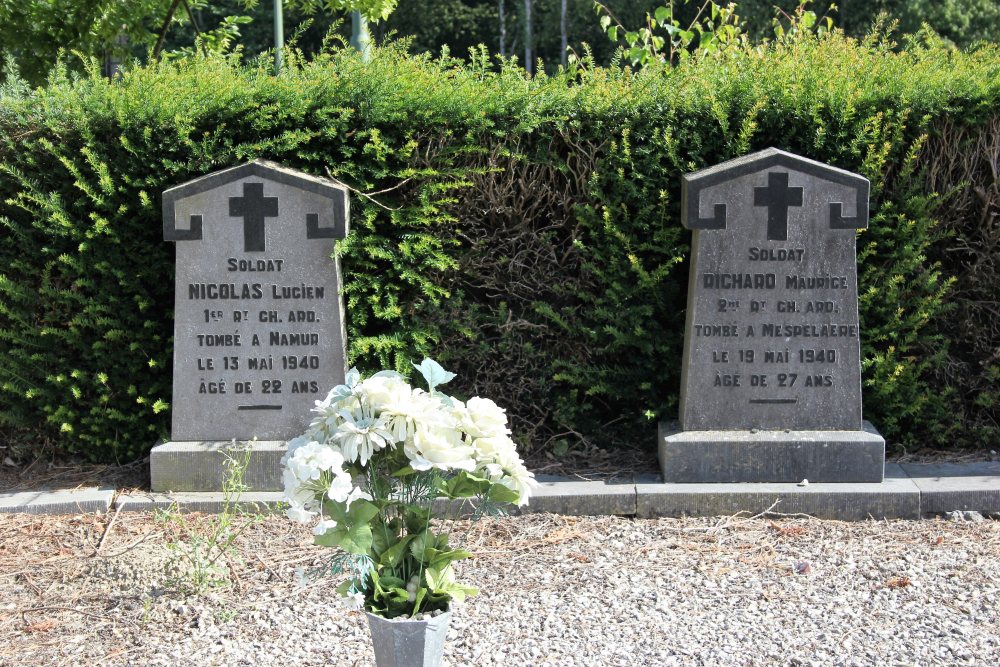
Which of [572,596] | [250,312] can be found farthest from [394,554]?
[250,312]

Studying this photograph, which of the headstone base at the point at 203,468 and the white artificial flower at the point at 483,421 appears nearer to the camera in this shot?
the white artificial flower at the point at 483,421

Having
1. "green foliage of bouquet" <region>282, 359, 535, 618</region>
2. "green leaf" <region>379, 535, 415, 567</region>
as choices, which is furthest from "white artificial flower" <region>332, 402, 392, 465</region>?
"green leaf" <region>379, 535, 415, 567</region>

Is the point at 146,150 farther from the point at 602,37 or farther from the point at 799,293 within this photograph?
the point at 602,37

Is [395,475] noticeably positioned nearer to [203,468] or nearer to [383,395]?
[383,395]

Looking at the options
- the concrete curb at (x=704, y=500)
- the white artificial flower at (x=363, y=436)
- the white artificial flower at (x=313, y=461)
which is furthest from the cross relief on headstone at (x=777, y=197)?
the white artificial flower at (x=313, y=461)

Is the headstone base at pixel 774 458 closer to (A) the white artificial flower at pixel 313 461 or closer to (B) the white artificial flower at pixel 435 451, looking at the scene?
(B) the white artificial flower at pixel 435 451

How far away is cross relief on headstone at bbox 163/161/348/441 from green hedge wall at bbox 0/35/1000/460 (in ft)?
0.74

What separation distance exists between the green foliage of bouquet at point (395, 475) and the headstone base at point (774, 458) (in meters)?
2.28

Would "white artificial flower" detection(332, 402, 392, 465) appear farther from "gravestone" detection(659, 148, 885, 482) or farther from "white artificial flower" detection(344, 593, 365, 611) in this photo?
"gravestone" detection(659, 148, 885, 482)

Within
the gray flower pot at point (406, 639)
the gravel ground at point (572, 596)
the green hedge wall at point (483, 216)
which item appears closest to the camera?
the gray flower pot at point (406, 639)

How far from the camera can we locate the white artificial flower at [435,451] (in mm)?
2545

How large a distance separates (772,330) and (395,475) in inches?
111

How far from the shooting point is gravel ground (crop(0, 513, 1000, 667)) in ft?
11.6

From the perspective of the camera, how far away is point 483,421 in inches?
105
